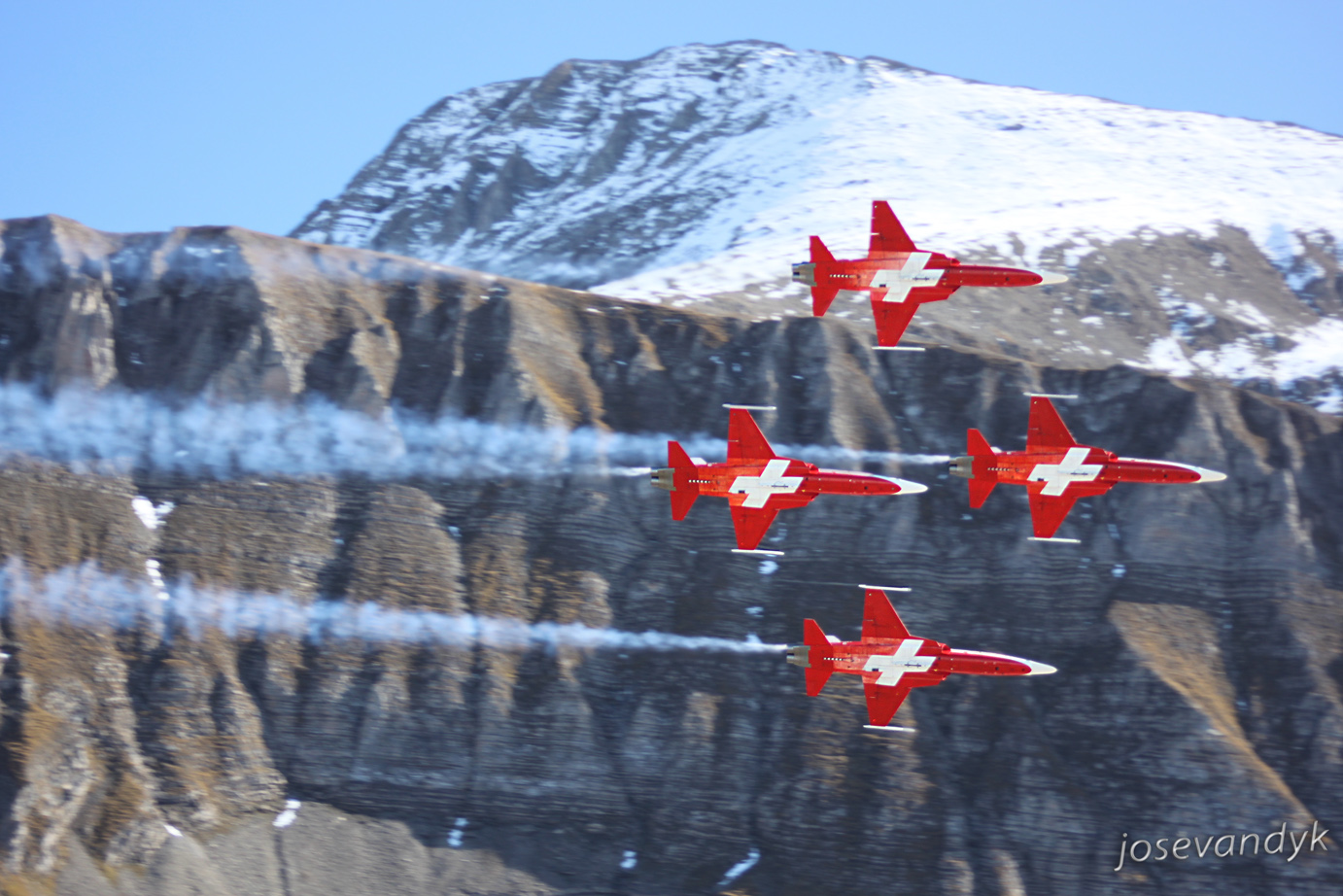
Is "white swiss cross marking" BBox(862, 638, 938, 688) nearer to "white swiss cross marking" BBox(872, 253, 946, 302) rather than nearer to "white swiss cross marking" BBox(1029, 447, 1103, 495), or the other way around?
"white swiss cross marking" BBox(1029, 447, 1103, 495)

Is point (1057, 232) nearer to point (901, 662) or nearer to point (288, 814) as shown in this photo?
point (901, 662)

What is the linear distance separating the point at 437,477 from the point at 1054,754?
4383 centimetres

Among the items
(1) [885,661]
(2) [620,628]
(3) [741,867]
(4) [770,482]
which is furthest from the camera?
(2) [620,628]

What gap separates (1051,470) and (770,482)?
41.0 ft

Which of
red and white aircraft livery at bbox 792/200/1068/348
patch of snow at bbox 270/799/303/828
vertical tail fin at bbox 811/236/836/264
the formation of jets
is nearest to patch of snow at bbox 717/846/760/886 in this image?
the formation of jets

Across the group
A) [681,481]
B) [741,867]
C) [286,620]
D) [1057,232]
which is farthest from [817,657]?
[1057,232]

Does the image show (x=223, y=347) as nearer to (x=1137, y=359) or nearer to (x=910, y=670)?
(x=910, y=670)

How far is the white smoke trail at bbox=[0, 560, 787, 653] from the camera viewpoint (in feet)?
270

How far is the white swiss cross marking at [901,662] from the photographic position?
60.5 metres

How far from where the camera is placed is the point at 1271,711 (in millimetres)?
81312

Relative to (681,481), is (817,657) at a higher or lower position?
lower

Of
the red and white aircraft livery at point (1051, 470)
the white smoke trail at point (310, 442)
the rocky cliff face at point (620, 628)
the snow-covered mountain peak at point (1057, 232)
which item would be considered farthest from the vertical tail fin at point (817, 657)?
the snow-covered mountain peak at point (1057, 232)

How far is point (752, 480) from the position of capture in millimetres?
57906

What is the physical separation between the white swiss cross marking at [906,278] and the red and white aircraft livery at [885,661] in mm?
13310
